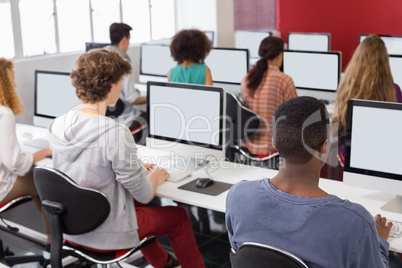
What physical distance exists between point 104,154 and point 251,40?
16.3ft

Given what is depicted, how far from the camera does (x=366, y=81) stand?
3273 mm

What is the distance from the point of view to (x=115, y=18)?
21.5 ft

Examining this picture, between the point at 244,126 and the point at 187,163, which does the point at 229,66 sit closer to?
the point at 244,126

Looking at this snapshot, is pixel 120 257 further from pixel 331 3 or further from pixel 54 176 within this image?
pixel 331 3

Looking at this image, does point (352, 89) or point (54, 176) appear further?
point (352, 89)

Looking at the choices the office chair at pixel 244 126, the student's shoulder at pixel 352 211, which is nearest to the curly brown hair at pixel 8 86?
the office chair at pixel 244 126

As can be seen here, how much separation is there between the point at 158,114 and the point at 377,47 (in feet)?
4.73

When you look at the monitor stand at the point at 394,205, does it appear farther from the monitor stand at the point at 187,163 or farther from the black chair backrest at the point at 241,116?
the black chair backrest at the point at 241,116

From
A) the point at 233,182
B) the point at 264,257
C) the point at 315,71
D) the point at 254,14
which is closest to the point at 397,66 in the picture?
the point at 315,71

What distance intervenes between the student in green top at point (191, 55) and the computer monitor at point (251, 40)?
2794mm

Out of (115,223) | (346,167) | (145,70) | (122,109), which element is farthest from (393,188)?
(145,70)

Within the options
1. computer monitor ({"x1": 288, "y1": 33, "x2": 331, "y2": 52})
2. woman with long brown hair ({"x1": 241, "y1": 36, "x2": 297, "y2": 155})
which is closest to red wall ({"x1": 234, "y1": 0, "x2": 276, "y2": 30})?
computer monitor ({"x1": 288, "y1": 33, "x2": 331, "y2": 52})

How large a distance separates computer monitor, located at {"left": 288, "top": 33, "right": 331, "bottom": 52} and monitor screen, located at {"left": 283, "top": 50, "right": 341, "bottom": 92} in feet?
5.05

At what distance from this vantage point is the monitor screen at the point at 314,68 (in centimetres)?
468
